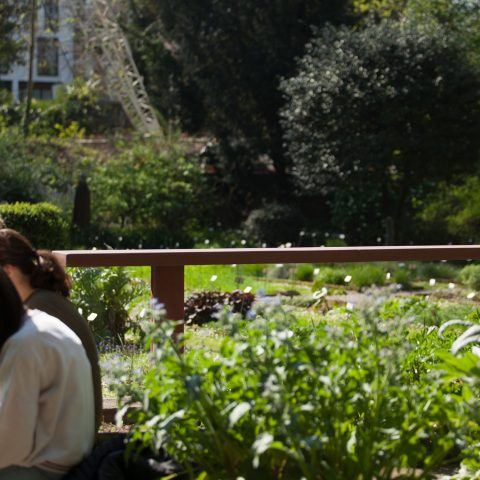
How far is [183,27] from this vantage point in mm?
20875

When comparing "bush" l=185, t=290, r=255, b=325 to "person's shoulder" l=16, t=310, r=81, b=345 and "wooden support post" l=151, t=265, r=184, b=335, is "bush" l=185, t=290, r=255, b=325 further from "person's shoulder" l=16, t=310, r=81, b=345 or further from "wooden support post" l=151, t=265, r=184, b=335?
"person's shoulder" l=16, t=310, r=81, b=345

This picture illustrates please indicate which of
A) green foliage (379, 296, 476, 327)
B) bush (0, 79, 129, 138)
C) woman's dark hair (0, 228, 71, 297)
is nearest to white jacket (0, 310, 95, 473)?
woman's dark hair (0, 228, 71, 297)

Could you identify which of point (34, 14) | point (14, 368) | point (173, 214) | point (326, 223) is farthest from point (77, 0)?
point (14, 368)

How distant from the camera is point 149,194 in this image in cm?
1936

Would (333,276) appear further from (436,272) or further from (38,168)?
(38,168)

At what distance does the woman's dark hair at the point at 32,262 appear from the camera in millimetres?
3691

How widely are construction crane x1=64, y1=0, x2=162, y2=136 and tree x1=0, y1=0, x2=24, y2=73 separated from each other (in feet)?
4.51

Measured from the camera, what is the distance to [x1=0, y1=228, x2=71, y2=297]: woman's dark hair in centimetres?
369

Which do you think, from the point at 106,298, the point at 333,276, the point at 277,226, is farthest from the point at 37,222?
the point at 106,298

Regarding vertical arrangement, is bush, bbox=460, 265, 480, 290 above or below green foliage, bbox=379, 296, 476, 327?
below

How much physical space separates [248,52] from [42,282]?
55.5 ft

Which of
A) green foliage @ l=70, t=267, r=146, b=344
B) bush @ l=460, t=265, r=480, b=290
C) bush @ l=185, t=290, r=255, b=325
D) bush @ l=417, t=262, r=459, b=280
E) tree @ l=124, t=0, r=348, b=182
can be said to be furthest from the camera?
tree @ l=124, t=0, r=348, b=182

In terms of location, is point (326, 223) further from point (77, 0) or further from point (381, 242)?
point (77, 0)

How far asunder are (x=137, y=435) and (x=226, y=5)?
18020 mm
